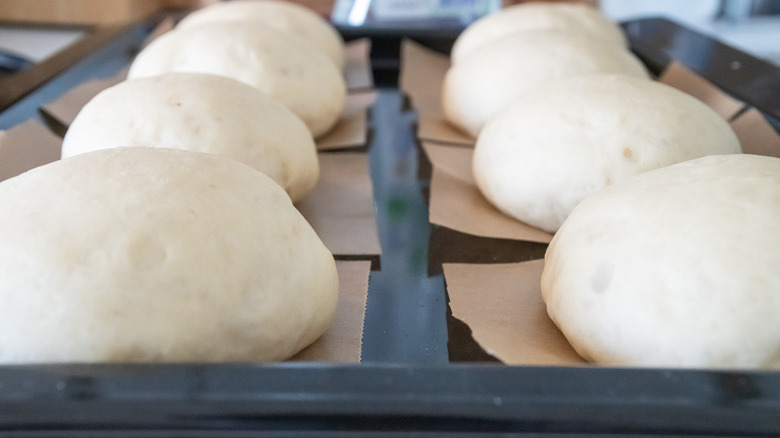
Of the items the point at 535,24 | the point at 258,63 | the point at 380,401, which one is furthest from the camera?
the point at 535,24

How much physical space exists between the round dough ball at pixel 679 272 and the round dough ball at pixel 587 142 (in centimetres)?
19

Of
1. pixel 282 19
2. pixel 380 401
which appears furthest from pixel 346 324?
pixel 282 19

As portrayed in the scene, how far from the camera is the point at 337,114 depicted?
146cm

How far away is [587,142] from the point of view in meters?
1.04

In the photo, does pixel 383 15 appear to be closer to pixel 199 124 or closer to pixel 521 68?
pixel 521 68

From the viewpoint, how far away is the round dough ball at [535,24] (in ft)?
5.60

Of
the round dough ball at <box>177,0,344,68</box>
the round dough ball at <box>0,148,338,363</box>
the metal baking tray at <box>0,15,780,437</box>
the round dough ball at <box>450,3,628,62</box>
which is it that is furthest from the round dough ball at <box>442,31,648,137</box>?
the metal baking tray at <box>0,15,780,437</box>

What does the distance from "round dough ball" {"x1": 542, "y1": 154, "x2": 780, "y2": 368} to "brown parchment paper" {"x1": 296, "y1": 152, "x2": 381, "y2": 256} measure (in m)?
0.34

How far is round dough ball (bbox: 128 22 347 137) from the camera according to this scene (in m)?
1.32

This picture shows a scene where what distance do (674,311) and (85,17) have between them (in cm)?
258

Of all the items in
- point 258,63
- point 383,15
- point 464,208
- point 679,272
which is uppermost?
point 679,272

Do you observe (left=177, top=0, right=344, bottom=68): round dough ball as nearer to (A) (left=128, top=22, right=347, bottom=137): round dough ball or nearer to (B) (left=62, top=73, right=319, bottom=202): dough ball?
(A) (left=128, top=22, right=347, bottom=137): round dough ball

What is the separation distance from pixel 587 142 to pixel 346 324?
0.46m

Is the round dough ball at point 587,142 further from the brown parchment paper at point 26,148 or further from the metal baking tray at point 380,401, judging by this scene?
the brown parchment paper at point 26,148
